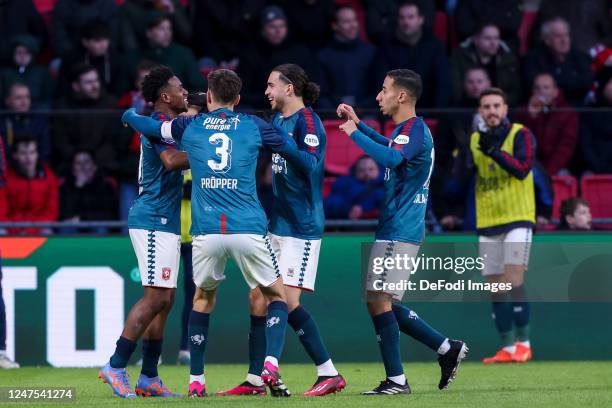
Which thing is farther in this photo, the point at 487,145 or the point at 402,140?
the point at 487,145

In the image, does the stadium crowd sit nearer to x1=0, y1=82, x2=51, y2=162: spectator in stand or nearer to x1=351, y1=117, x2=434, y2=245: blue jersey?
x1=0, y1=82, x2=51, y2=162: spectator in stand

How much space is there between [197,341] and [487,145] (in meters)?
4.30

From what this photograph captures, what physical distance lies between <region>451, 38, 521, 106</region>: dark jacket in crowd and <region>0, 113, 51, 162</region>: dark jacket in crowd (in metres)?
4.48

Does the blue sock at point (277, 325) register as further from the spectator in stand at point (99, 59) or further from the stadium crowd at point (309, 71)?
the spectator in stand at point (99, 59)

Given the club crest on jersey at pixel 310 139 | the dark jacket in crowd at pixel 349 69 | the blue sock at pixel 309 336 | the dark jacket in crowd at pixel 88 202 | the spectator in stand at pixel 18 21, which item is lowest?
the blue sock at pixel 309 336

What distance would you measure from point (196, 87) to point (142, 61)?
667 millimetres

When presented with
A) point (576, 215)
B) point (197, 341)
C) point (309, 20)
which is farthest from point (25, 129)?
point (576, 215)

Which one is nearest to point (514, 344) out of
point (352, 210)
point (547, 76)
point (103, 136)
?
point (352, 210)

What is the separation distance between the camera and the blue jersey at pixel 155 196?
971 centimetres

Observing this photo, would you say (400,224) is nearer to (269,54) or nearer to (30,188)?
(30,188)

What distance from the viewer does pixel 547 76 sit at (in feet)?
49.0

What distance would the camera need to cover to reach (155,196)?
9742 millimetres

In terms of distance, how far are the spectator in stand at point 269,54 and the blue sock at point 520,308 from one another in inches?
137

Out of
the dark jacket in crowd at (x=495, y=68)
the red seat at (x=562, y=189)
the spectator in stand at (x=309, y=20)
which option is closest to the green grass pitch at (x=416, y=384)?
the red seat at (x=562, y=189)
